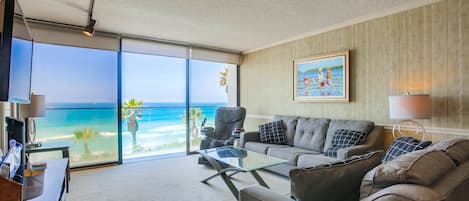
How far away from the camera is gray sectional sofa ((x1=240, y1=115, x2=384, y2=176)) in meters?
3.20

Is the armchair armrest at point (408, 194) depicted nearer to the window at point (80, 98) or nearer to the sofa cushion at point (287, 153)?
the sofa cushion at point (287, 153)

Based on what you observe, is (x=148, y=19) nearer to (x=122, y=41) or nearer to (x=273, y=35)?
(x=122, y=41)

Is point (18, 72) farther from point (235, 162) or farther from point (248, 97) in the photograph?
point (248, 97)

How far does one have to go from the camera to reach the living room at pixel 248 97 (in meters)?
1.65

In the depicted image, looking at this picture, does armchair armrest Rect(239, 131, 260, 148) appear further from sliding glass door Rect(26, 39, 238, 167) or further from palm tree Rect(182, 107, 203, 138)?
palm tree Rect(182, 107, 203, 138)

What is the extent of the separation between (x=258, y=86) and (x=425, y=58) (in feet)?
10.3

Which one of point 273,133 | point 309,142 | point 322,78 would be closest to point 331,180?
point 309,142

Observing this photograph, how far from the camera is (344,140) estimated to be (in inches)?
133

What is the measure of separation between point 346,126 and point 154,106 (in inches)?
151

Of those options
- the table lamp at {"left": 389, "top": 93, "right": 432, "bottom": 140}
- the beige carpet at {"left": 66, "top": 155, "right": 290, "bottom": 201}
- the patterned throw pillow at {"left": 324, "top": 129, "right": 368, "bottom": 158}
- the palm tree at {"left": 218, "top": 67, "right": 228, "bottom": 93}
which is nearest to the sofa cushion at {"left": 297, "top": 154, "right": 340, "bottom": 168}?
the patterned throw pillow at {"left": 324, "top": 129, "right": 368, "bottom": 158}

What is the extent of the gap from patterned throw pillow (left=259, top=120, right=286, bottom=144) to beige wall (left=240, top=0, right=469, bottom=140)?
0.55 meters

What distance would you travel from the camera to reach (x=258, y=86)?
563cm

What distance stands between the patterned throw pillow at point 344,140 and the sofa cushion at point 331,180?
1.86m

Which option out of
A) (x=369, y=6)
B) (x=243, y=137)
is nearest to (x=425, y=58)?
(x=369, y=6)
